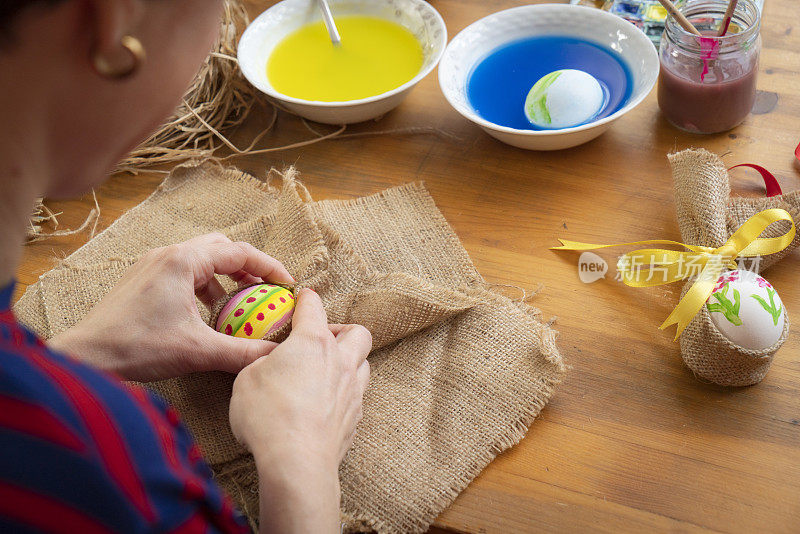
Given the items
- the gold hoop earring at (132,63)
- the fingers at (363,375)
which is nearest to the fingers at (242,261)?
the fingers at (363,375)

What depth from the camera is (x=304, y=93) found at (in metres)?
1.08

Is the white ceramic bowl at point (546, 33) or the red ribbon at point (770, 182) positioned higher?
the white ceramic bowl at point (546, 33)

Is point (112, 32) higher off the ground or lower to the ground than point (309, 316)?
higher

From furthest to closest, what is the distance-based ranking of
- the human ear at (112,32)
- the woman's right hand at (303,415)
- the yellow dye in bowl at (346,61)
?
1. the yellow dye in bowl at (346,61)
2. the woman's right hand at (303,415)
3. the human ear at (112,32)

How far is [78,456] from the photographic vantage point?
407 mm

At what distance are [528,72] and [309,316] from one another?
0.55 m

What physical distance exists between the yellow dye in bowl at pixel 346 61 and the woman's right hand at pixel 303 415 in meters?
0.45

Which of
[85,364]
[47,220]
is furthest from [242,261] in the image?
[47,220]

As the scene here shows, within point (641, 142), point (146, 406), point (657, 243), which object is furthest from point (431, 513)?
point (641, 142)

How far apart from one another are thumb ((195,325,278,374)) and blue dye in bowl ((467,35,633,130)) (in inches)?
19.3

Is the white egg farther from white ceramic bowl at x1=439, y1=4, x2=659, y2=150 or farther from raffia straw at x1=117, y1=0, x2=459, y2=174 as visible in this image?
→ raffia straw at x1=117, y1=0, x2=459, y2=174

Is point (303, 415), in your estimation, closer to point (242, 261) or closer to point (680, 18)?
point (242, 261)

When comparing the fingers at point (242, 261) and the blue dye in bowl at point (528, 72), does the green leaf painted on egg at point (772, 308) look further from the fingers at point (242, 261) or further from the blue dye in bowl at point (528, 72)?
the fingers at point (242, 261)

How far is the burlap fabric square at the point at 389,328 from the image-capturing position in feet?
2.40
